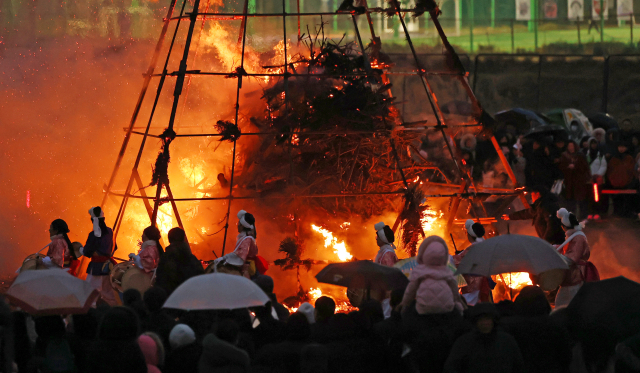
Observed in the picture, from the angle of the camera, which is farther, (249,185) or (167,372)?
(249,185)

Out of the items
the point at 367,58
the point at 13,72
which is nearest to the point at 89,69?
the point at 13,72

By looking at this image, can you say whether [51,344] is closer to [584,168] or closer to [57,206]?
[57,206]

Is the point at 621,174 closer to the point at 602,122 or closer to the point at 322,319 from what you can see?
the point at 602,122

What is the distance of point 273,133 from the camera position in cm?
936

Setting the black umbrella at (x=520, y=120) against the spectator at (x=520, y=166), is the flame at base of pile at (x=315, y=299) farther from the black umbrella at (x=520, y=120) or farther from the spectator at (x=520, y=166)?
the black umbrella at (x=520, y=120)

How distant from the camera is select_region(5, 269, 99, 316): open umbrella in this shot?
16.8ft

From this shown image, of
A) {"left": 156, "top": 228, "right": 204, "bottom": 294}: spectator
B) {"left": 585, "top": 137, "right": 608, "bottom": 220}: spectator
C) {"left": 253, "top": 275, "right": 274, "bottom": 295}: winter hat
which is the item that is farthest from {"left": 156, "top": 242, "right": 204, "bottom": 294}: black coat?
{"left": 585, "top": 137, "right": 608, "bottom": 220}: spectator

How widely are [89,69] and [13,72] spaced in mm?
1233

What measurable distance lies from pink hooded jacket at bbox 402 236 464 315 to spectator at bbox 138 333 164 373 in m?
1.85

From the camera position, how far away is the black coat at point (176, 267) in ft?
24.2

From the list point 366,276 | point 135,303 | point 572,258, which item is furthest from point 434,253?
point 572,258

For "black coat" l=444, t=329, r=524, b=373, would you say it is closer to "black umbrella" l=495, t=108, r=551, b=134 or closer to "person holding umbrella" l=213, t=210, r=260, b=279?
"person holding umbrella" l=213, t=210, r=260, b=279

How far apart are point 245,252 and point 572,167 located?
7575mm

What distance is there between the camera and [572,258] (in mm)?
8477
